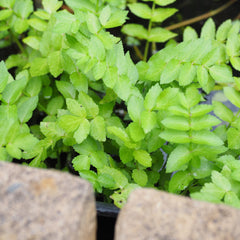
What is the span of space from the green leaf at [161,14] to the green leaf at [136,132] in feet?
2.80

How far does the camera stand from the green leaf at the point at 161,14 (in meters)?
2.10

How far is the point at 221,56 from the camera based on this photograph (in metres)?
1.90

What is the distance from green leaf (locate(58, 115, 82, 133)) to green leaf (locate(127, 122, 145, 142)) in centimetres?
24

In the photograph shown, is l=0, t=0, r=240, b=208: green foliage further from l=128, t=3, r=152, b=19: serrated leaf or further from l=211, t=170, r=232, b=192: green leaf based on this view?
l=128, t=3, r=152, b=19: serrated leaf

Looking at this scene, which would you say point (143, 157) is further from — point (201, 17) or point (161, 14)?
point (201, 17)

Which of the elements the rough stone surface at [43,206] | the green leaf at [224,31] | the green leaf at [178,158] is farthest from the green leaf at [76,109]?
the green leaf at [224,31]

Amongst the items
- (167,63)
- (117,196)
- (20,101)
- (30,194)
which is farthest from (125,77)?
(30,194)

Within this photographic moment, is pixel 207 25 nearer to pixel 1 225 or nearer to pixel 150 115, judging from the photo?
pixel 150 115

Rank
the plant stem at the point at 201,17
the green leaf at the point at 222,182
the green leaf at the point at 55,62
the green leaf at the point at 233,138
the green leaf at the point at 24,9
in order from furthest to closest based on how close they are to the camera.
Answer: the plant stem at the point at 201,17
the green leaf at the point at 24,9
the green leaf at the point at 55,62
the green leaf at the point at 233,138
the green leaf at the point at 222,182

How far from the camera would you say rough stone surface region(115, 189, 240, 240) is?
0.95 meters

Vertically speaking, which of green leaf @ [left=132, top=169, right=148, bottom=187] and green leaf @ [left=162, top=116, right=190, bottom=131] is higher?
green leaf @ [left=162, top=116, right=190, bottom=131]

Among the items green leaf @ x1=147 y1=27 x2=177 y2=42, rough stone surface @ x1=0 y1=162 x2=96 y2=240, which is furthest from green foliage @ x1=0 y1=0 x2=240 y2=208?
rough stone surface @ x1=0 y1=162 x2=96 y2=240

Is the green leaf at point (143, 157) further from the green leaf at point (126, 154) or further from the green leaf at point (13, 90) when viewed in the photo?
the green leaf at point (13, 90)

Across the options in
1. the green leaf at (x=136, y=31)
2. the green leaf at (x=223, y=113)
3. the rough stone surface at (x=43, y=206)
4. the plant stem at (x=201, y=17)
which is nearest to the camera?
the rough stone surface at (x=43, y=206)
